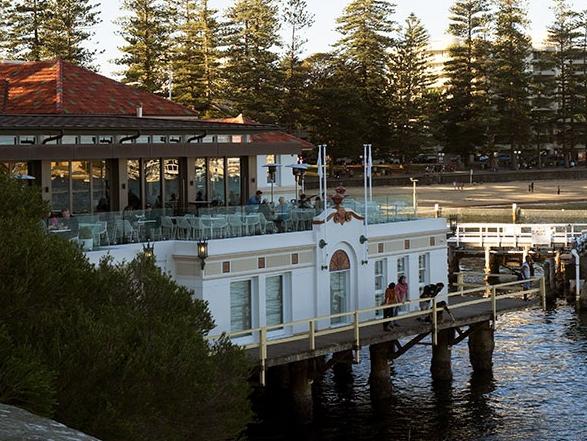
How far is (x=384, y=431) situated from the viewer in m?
28.0

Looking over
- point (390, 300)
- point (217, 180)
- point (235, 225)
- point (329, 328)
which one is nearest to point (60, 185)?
point (235, 225)

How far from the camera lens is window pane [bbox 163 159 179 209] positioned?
3206cm

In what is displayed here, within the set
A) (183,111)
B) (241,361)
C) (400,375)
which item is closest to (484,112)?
(183,111)

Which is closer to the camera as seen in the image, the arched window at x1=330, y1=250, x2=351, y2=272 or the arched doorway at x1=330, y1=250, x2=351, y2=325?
the arched window at x1=330, y1=250, x2=351, y2=272

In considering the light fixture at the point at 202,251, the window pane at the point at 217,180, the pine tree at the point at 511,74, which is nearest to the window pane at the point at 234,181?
the window pane at the point at 217,180

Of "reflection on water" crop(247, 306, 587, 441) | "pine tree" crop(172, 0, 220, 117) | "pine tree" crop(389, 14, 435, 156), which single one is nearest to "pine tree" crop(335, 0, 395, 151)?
"pine tree" crop(389, 14, 435, 156)

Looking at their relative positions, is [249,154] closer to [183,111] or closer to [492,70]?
[183,111]

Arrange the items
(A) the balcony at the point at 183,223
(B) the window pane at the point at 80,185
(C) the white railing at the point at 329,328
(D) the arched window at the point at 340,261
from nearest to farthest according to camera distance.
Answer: (C) the white railing at the point at 329,328 → (A) the balcony at the point at 183,223 → (D) the arched window at the point at 340,261 → (B) the window pane at the point at 80,185

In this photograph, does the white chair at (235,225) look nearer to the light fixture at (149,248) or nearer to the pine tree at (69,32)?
the light fixture at (149,248)

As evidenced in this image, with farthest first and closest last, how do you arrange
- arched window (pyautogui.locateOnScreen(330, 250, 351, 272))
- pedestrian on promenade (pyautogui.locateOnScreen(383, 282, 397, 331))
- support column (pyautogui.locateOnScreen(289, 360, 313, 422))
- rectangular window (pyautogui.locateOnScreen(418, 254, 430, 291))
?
rectangular window (pyautogui.locateOnScreen(418, 254, 430, 291))
arched window (pyautogui.locateOnScreen(330, 250, 351, 272))
pedestrian on promenade (pyautogui.locateOnScreen(383, 282, 397, 331))
support column (pyautogui.locateOnScreen(289, 360, 313, 422))

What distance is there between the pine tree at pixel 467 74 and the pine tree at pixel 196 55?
92.8ft

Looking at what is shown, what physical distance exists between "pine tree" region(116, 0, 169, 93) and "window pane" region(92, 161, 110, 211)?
55367 mm

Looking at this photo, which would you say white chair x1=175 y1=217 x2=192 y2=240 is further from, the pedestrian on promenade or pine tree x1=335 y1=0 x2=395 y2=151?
pine tree x1=335 y1=0 x2=395 y2=151

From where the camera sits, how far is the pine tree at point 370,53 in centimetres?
10225
